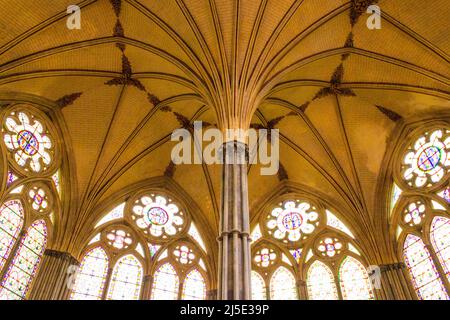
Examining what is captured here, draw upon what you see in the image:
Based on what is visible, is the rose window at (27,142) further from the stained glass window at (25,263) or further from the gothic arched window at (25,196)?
the stained glass window at (25,263)

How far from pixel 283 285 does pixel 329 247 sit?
2.32 m

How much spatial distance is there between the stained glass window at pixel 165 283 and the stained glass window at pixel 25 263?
413 centimetres

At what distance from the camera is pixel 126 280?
51.2 ft

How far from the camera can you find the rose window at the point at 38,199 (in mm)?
14797

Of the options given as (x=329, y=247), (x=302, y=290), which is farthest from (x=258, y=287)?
(x=329, y=247)

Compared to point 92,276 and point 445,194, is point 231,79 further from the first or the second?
point 92,276

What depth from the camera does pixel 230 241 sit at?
9.59 metres

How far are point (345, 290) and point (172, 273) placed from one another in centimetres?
636

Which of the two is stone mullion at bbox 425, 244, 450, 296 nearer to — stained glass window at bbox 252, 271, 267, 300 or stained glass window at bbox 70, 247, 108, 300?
stained glass window at bbox 252, 271, 267, 300

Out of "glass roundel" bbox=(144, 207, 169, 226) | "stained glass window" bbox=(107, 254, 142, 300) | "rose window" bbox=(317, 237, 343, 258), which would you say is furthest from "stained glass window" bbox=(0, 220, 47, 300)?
"rose window" bbox=(317, 237, 343, 258)

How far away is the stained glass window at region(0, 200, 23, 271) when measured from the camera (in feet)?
43.3
